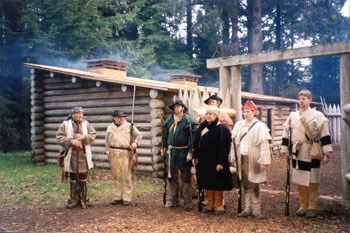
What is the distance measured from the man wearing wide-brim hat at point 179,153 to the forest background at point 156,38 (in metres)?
13.4

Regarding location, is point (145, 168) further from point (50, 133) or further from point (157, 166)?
point (50, 133)

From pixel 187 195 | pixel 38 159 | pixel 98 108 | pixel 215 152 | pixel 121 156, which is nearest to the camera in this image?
pixel 215 152

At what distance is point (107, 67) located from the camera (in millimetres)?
14258

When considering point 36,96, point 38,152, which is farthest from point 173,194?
point 36,96

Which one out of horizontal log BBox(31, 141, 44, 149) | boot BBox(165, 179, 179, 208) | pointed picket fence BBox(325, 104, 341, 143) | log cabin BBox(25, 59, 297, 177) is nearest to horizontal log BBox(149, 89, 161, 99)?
→ log cabin BBox(25, 59, 297, 177)

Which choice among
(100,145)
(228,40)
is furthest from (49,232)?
(228,40)

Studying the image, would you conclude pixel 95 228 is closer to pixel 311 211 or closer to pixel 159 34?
pixel 311 211

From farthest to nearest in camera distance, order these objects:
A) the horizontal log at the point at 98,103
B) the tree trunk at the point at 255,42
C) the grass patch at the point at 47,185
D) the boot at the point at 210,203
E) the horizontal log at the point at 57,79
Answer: the tree trunk at the point at 255,42 → the horizontal log at the point at 57,79 → the horizontal log at the point at 98,103 → the grass patch at the point at 47,185 → the boot at the point at 210,203

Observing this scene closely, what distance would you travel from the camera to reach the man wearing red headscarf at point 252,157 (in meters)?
6.20

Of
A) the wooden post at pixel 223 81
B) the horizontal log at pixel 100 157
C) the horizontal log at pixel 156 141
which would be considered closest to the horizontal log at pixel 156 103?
the horizontal log at pixel 156 141

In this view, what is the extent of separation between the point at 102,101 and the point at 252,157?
24.5 ft

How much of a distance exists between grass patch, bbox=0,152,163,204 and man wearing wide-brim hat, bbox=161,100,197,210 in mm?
1840

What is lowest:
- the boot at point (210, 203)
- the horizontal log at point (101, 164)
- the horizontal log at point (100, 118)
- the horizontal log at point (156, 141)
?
the boot at point (210, 203)

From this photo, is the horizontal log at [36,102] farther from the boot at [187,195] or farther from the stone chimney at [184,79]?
the boot at [187,195]
